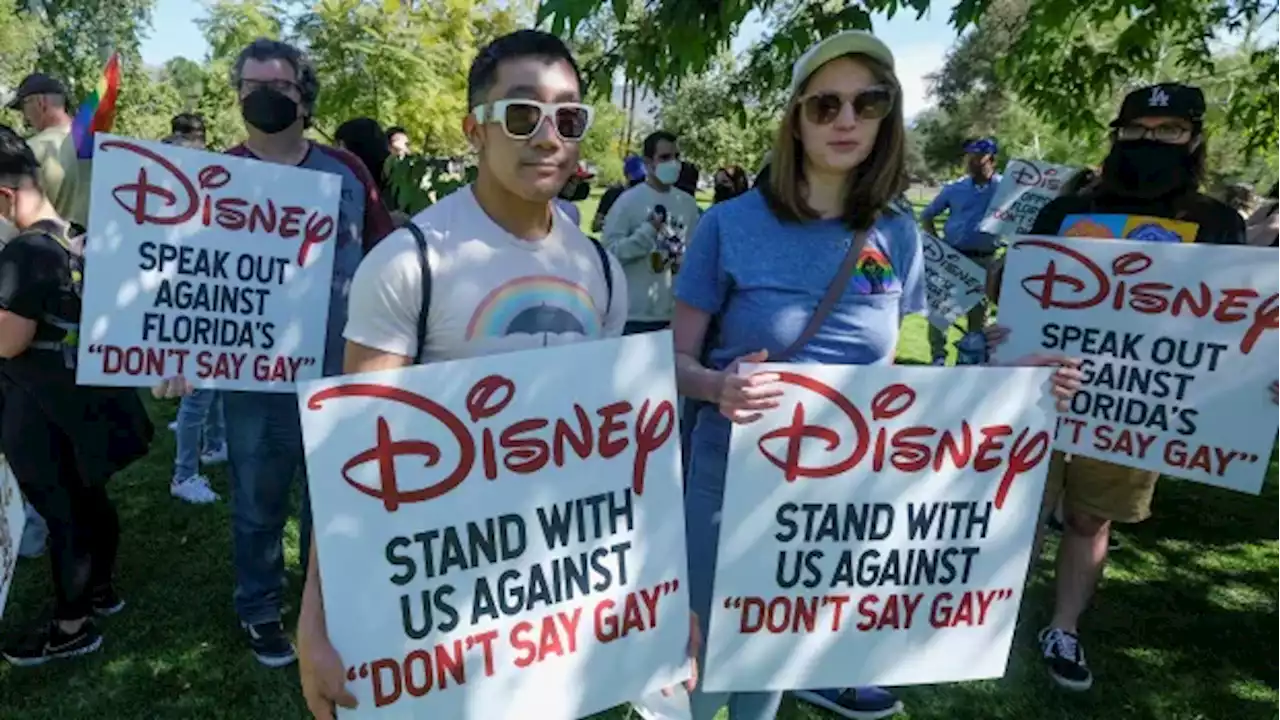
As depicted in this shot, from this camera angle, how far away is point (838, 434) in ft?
6.25

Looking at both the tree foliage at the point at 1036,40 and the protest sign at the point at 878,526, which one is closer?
the protest sign at the point at 878,526

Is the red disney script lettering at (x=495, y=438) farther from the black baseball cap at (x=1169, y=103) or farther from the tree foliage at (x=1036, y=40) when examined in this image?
the black baseball cap at (x=1169, y=103)

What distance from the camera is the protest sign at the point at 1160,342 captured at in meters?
2.58

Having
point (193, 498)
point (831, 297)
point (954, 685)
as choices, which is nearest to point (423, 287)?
point (831, 297)

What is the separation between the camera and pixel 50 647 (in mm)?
3312

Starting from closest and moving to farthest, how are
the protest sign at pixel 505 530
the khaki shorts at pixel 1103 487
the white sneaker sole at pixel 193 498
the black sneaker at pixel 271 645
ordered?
the protest sign at pixel 505 530 < the khaki shorts at pixel 1103 487 < the black sneaker at pixel 271 645 < the white sneaker sole at pixel 193 498

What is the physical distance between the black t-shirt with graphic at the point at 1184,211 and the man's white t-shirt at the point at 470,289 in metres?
2.25

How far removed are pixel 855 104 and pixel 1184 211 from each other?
1693 millimetres

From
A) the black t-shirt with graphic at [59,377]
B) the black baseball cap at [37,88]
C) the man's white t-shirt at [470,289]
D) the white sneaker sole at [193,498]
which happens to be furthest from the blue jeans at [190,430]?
the man's white t-shirt at [470,289]

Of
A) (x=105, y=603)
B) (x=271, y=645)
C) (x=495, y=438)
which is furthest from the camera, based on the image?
(x=105, y=603)

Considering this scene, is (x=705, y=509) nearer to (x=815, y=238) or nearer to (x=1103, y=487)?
(x=815, y=238)

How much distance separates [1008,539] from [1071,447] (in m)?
1.01

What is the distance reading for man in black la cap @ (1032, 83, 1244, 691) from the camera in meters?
2.99

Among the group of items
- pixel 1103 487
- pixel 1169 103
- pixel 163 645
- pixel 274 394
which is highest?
A: pixel 1169 103
